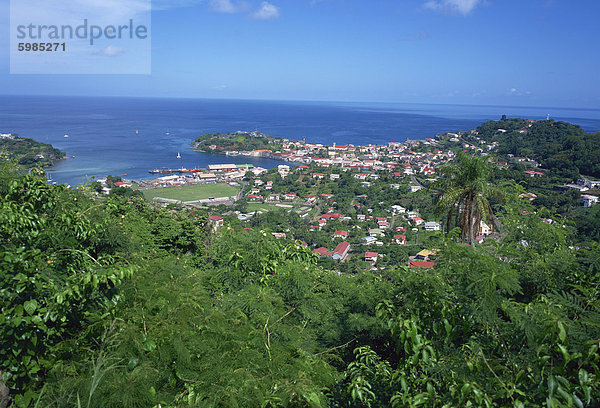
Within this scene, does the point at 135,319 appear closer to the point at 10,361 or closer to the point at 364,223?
the point at 10,361

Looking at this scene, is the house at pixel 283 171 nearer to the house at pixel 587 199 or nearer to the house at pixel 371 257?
the house at pixel 371 257

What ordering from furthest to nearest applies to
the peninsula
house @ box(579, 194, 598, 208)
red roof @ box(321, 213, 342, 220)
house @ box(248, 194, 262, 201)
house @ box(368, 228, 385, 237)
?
the peninsula < house @ box(248, 194, 262, 201) < red roof @ box(321, 213, 342, 220) < house @ box(368, 228, 385, 237) < house @ box(579, 194, 598, 208)

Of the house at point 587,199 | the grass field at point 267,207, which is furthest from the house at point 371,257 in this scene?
the grass field at point 267,207

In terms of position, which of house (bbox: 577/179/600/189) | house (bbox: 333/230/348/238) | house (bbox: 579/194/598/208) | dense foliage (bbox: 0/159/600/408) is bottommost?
house (bbox: 333/230/348/238)

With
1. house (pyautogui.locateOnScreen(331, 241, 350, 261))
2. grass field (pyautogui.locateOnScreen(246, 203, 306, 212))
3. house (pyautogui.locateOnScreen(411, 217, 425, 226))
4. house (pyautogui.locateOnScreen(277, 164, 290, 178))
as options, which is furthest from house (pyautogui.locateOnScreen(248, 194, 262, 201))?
house (pyautogui.locateOnScreen(331, 241, 350, 261))

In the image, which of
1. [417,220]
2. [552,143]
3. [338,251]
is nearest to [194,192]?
[338,251]

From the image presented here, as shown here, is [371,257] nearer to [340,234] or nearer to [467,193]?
[340,234]

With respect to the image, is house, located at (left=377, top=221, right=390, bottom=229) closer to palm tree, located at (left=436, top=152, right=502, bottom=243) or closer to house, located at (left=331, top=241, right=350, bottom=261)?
house, located at (left=331, top=241, right=350, bottom=261)
